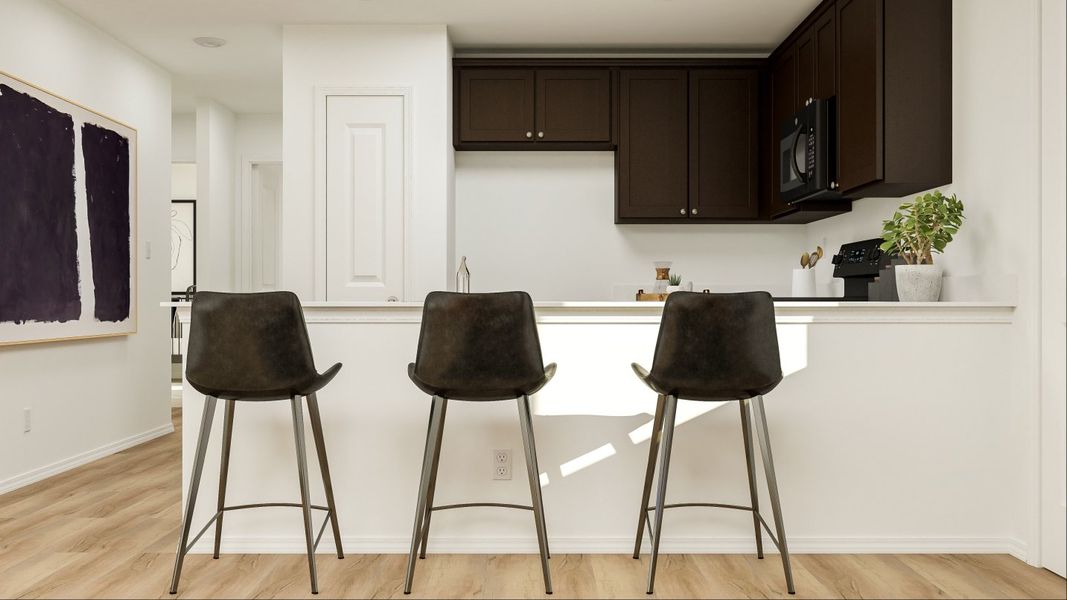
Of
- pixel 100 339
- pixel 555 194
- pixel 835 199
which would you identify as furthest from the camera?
pixel 555 194

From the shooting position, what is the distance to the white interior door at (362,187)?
421cm

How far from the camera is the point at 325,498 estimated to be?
2746 millimetres

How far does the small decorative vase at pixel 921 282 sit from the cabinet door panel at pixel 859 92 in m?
0.46

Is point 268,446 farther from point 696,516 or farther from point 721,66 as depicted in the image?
point 721,66

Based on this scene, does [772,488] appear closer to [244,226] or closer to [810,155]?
[810,155]

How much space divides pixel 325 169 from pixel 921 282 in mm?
3123

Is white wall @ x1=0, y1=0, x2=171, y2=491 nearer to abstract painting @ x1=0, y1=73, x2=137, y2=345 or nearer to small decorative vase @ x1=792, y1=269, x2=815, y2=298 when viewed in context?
abstract painting @ x1=0, y1=73, x2=137, y2=345

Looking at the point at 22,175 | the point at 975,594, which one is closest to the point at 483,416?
the point at 975,594

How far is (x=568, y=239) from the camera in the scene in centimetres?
480

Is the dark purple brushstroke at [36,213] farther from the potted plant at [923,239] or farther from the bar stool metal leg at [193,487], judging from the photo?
the potted plant at [923,239]

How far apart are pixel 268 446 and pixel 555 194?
8.72 ft

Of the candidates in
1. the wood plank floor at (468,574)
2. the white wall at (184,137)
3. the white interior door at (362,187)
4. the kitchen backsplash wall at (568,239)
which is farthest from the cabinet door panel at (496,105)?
the white wall at (184,137)

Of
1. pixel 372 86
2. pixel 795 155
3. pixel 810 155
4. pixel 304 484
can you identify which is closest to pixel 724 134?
pixel 795 155

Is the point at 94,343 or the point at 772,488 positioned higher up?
the point at 94,343
